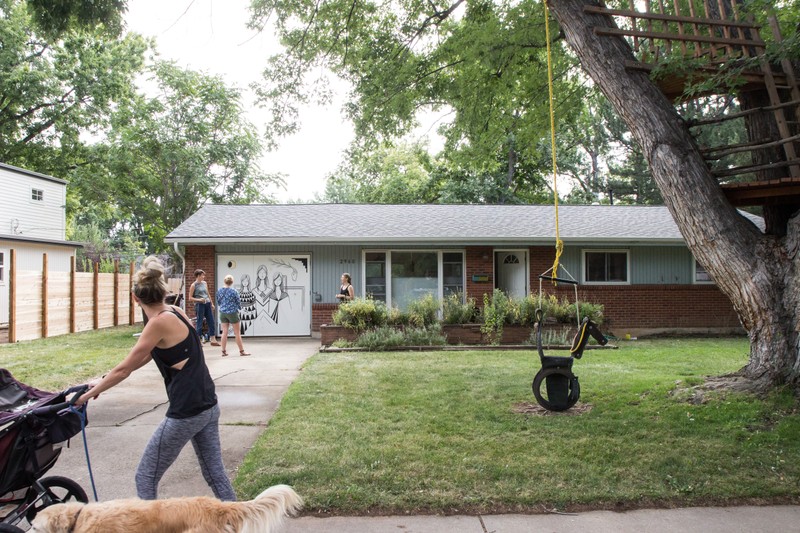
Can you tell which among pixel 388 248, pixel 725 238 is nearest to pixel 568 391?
pixel 725 238

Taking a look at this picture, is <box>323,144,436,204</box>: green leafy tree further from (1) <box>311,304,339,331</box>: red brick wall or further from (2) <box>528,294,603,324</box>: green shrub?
(2) <box>528,294,603,324</box>: green shrub

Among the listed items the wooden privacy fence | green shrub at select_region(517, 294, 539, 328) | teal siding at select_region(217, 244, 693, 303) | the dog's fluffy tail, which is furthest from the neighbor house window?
the dog's fluffy tail

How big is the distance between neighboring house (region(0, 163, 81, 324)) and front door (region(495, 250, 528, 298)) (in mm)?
14154

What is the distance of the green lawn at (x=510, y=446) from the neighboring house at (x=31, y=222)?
10027 mm

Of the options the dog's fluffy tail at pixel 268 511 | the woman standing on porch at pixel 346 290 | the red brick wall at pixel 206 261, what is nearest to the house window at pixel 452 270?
the woman standing on porch at pixel 346 290

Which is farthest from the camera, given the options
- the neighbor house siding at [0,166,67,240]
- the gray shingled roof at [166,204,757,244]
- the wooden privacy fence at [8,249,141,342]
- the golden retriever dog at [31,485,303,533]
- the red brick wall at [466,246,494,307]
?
the neighbor house siding at [0,166,67,240]

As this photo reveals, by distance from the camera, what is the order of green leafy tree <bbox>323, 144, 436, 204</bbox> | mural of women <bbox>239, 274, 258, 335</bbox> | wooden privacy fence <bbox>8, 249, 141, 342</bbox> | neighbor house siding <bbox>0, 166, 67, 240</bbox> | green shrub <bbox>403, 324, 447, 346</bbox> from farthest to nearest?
green leafy tree <bbox>323, 144, 436, 204</bbox> < neighbor house siding <bbox>0, 166, 67, 240</bbox> < mural of women <bbox>239, 274, 258, 335</bbox> < wooden privacy fence <bbox>8, 249, 141, 342</bbox> < green shrub <bbox>403, 324, 447, 346</bbox>

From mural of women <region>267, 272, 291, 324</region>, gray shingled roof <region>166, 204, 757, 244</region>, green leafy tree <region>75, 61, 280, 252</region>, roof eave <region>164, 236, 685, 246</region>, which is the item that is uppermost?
green leafy tree <region>75, 61, 280, 252</region>

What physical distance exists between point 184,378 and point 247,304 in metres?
12.1

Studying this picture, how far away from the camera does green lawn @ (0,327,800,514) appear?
402 centimetres

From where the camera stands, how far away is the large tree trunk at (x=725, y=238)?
229 inches

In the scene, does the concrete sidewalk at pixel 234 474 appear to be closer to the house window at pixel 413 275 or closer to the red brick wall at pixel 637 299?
the house window at pixel 413 275

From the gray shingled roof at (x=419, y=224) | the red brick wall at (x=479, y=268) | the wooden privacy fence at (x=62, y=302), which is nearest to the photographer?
the wooden privacy fence at (x=62, y=302)

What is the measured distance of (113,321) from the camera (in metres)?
18.3
